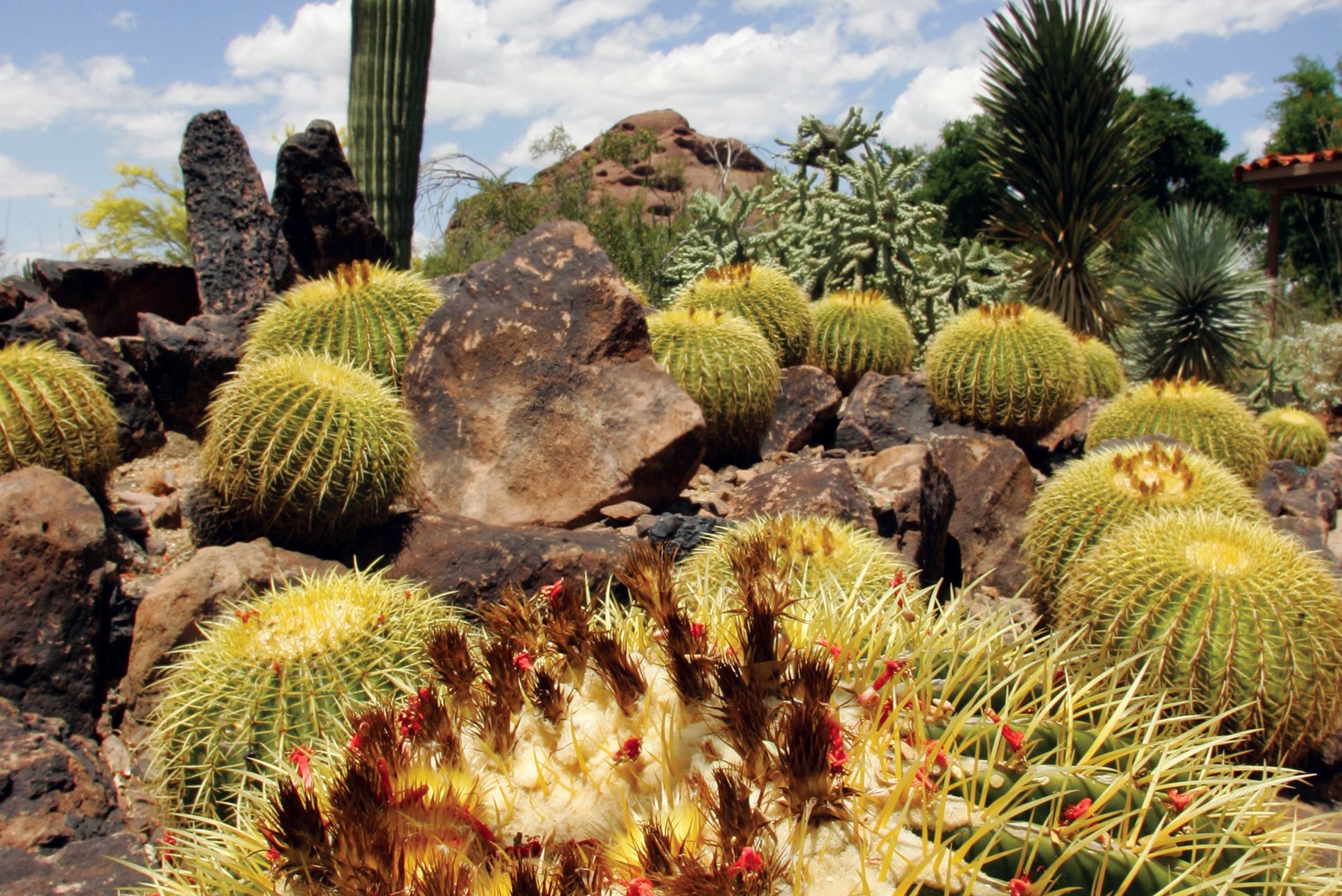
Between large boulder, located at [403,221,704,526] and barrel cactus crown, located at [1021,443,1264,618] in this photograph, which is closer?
barrel cactus crown, located at [1021,443,1264,618]


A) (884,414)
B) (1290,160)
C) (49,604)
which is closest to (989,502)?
(884,414)

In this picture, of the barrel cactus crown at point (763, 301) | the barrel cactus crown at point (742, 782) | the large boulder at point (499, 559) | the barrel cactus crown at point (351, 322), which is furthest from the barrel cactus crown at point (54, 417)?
the barrel cactus crown at point (763, 301)

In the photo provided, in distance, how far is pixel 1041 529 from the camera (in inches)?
196

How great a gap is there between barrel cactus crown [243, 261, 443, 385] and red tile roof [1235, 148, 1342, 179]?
14.5 meters

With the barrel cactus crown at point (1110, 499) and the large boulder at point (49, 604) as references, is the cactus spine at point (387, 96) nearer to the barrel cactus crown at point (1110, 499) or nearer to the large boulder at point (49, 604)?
the large boulder at point (49, 604)

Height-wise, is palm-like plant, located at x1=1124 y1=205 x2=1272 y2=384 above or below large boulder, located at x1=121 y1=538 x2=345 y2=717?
above

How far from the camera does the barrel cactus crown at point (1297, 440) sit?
31.5ft

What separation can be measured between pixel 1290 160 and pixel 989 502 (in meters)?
12.5

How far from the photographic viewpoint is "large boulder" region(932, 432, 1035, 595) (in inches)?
233

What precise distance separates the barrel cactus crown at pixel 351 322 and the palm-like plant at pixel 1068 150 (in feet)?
33.7

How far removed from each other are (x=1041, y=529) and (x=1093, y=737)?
12.9 feet

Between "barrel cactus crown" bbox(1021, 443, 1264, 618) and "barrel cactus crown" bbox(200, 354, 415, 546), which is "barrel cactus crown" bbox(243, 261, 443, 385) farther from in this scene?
"barrel cactus crown" bbox(1021, 443, 1264, 618)

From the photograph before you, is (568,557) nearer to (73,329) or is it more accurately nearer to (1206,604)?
(1206,604)

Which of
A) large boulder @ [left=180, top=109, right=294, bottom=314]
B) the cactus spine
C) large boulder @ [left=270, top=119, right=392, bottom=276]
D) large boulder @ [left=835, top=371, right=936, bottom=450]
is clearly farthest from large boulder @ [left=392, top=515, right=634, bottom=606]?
the cactus spine
